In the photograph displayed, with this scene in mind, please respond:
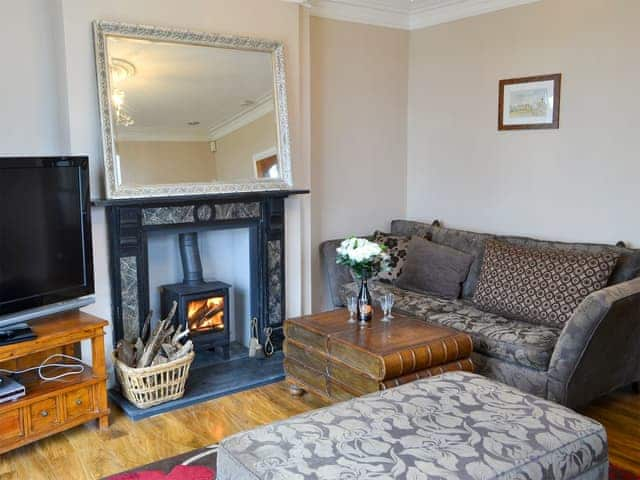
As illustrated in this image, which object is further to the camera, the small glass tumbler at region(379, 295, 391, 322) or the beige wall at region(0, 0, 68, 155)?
the small glass tumbler at region(379, 295, 391, 322)

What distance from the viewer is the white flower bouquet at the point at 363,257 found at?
338 centimetres

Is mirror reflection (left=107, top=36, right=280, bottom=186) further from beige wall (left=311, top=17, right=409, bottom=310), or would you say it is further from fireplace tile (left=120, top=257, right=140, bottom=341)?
beige wall (left=311, top=17, right=409, bottom=310)

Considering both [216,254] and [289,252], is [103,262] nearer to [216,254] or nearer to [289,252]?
[216,254]

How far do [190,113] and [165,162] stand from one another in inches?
14.2

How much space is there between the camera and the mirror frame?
3.38 meters

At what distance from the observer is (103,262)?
3559 millimetres

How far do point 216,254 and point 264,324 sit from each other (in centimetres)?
59

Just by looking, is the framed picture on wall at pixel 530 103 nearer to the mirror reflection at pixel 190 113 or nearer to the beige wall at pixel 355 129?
the beige wall at pixel 355 129

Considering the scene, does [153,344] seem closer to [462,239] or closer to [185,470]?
[185,470]

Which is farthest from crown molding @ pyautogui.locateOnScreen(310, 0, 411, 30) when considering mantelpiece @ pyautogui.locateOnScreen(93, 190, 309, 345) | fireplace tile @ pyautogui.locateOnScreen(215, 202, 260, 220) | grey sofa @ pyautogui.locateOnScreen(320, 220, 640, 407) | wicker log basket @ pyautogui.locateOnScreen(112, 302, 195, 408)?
wicker log basket @ pyautogui.locateOnScreen(112, 302, 195, 408)

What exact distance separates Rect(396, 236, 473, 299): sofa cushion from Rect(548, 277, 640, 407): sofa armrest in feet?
3.67

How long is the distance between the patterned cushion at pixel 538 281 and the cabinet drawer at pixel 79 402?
2.31 meters

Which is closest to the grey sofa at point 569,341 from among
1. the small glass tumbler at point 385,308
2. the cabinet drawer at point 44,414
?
the small glass tumbler at point 385,308

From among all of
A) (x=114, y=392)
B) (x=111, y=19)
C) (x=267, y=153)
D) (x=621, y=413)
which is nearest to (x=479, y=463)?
(x=621, y=413)
